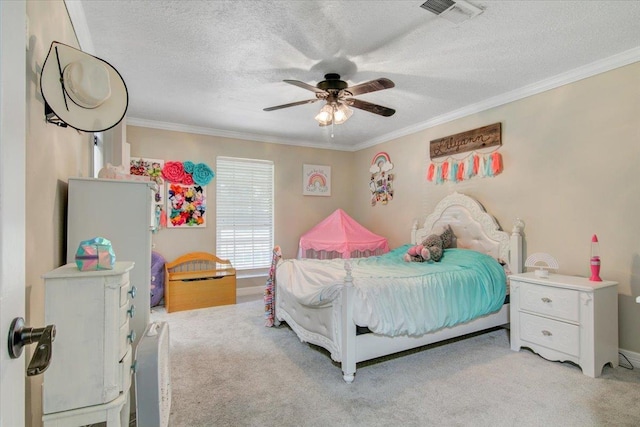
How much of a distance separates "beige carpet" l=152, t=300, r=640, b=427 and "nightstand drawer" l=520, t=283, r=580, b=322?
402 millimetres

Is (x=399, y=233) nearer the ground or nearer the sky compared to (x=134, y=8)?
nearer the ground

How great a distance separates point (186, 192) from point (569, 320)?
4.48 metres

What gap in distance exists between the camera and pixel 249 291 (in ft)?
16.4

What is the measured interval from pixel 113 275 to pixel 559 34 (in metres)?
3.13

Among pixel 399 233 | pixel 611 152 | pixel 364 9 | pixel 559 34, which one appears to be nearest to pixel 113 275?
pixel 364 9

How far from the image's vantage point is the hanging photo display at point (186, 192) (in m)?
4.43

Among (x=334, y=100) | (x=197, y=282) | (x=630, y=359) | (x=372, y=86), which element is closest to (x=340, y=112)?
(x=334, y=100)

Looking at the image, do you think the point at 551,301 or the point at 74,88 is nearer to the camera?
the point at 74,88

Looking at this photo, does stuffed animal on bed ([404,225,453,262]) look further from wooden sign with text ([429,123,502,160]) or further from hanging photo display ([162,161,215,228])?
hanging photo display ([162,161,215,228])

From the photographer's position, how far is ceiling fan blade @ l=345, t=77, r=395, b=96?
7.66ft

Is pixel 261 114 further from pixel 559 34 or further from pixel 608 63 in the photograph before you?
pixel 608 63

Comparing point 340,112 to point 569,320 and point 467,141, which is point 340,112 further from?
point 569,320

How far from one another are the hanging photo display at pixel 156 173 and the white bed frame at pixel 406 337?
204 centimetres

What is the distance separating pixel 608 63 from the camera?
8.79 feet
